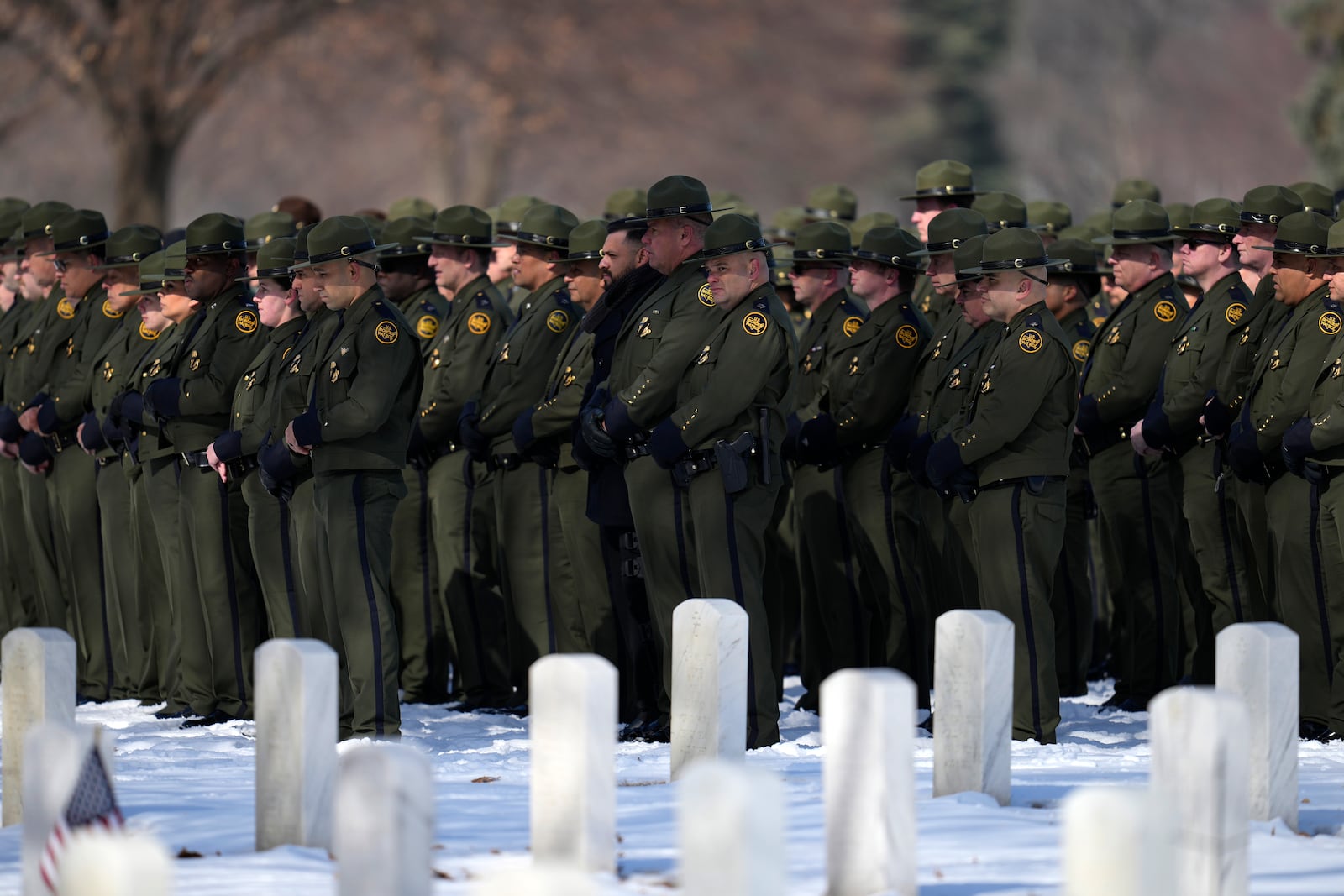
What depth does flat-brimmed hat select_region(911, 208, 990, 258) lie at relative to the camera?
11.5 metres

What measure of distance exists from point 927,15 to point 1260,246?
4670 cm

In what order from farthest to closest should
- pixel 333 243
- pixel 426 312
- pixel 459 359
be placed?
pixel 426 312, pixel 459 359, pixel 333 243

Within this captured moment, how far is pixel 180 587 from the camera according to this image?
11.7 m

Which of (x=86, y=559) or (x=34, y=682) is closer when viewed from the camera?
(x=34, y=682)

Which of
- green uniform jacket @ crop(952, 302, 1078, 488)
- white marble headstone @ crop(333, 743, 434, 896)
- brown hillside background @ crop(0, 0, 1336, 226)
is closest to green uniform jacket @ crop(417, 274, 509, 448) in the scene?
green uniform jacket @ crop(952, 302, 1078, 488)

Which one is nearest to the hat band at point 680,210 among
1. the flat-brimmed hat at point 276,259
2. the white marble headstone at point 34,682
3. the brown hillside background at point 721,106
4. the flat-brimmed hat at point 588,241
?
the flat-brimmed hat at point 588,241

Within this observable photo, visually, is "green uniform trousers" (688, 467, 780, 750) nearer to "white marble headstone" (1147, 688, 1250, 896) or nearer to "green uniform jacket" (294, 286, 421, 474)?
"green uniform jacket" (294, 286, 421, 474)

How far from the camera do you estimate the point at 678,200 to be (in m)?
10.5

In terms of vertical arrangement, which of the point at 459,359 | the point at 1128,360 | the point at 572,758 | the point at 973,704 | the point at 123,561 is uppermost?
the point at 459,359

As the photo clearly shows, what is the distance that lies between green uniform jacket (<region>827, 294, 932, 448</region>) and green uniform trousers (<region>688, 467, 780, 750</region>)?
1319mm

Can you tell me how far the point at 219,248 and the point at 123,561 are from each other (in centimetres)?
194

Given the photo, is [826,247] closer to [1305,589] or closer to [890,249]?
[890,249]

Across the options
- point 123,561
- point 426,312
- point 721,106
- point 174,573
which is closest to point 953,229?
point 426,312

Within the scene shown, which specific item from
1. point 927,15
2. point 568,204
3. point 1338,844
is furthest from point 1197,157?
point 1338,844
